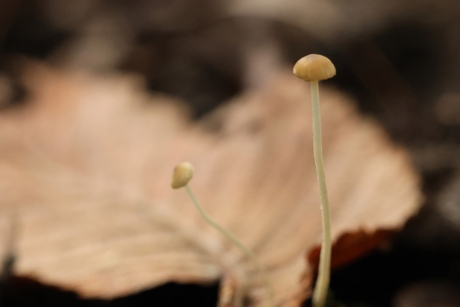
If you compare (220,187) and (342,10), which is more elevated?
(342,10)

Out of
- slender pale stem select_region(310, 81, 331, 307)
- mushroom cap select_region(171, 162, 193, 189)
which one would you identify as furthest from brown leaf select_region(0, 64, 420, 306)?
mushroom cap select_region(171, 162, 193, 189)

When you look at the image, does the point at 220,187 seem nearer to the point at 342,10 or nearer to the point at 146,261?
the point at 146,261

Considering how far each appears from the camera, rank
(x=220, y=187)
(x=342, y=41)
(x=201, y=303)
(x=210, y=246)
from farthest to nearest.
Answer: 1. (x=342, y=41)
2. (x=220, y=187)
3. (x=210, y=246)
4. (x=201, y=303)

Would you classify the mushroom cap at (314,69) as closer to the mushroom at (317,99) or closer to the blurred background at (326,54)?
the mushroom at (317,99)

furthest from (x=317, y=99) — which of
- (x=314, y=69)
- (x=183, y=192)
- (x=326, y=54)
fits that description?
(x=326, y=54)

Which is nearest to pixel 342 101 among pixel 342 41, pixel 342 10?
pixel 342 41

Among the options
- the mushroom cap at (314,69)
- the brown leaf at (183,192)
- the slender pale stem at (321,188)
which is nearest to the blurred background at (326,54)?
the brown leaf at (183,192)
